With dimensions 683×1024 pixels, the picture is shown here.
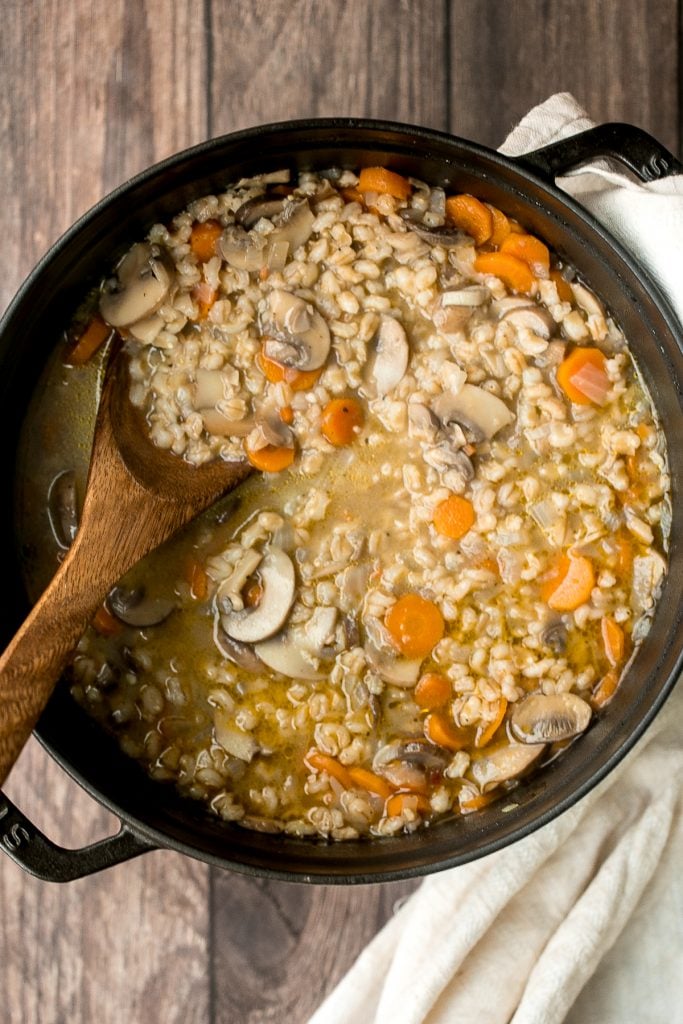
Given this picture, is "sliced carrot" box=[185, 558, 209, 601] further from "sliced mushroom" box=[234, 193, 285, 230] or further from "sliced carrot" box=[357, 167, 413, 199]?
"sliced carrot" box=[357, 167, 413, 199]

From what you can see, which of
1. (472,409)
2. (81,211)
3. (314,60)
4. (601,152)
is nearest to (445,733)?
(472,409)

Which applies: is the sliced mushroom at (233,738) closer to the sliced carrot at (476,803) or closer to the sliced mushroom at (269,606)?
the sliced mushroom at (269,606)

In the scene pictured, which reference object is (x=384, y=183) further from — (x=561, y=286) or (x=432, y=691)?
(x=432, y=691)

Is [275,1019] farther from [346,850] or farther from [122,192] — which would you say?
[122,192]

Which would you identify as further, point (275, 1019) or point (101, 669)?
point (275, 1019)

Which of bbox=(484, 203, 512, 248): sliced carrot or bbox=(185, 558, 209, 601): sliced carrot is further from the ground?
bbox=(484, 203, 512, 248): sliced carrot

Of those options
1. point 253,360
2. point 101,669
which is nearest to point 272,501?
point 253,360

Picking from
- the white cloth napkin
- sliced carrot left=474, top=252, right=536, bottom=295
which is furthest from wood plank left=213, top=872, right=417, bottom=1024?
sliced carrot left=474, top=252, right=536, bottom=295
